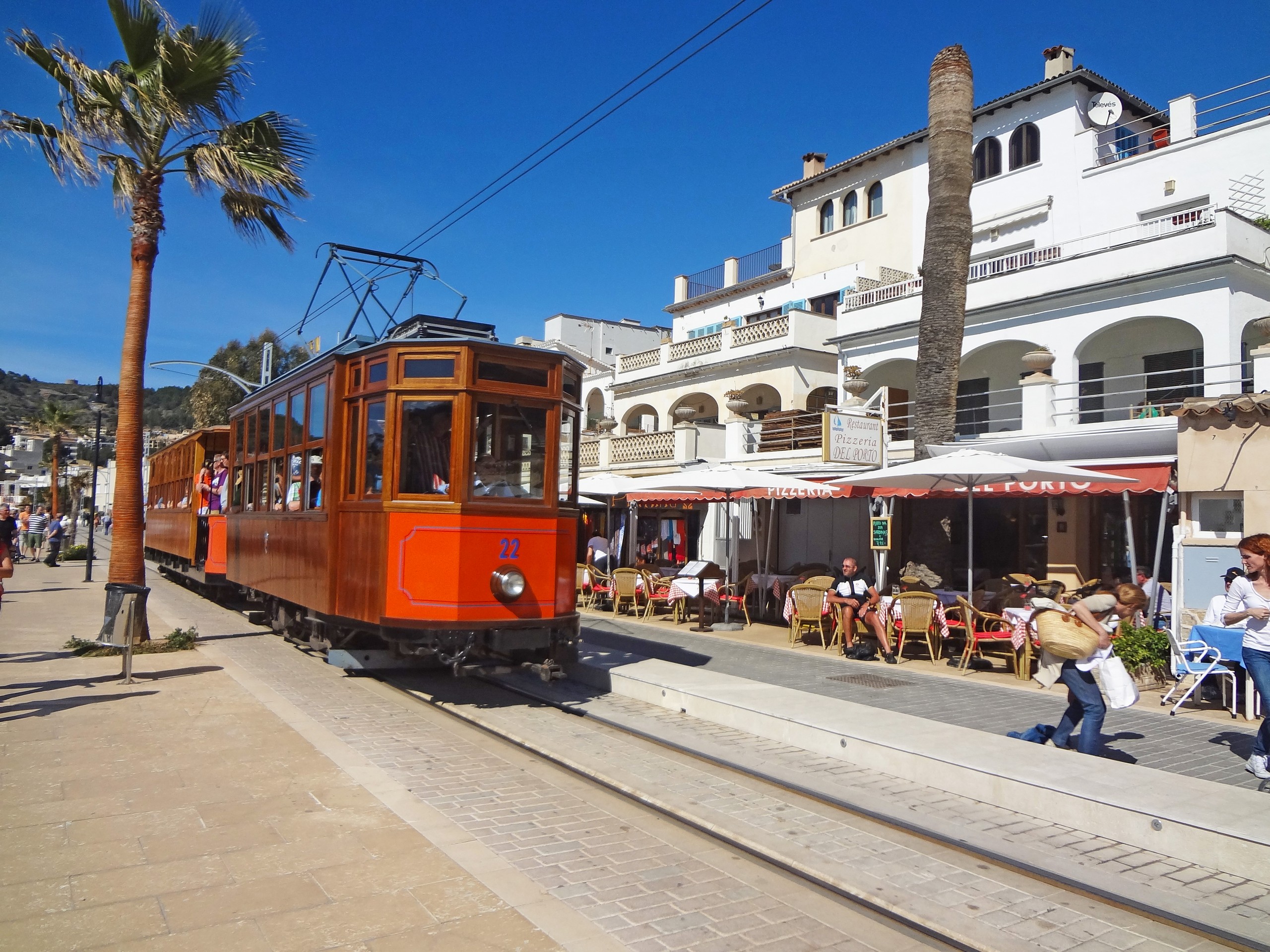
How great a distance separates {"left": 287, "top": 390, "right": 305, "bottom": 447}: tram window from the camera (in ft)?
32.8

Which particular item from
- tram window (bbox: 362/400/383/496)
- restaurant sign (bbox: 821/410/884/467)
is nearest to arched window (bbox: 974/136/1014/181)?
restaurant sign (bbox: 821/410/884/467)

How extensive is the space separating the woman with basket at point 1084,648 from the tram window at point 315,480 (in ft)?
22.2

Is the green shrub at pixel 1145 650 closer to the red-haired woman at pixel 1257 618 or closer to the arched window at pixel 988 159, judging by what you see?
the red-haired woman at pixel 1257 618

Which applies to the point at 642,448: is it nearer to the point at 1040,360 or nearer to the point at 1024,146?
the point at 1040,360

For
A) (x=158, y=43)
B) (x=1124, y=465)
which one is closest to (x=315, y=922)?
(x=158, y=43)

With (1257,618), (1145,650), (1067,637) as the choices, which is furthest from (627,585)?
(1257,618)

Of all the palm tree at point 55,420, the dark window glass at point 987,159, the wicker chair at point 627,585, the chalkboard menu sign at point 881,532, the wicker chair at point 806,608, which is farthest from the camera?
the palm tree at point 55,420

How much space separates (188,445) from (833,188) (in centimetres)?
2052

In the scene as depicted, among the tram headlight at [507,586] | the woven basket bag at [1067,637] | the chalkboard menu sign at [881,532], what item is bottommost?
the woven basket bag at [1067,637]

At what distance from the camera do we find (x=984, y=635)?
11.5 metres

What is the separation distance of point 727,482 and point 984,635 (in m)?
4.78

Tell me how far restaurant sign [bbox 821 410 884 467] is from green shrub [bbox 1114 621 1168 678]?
5.93m

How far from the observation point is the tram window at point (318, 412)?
928 cm

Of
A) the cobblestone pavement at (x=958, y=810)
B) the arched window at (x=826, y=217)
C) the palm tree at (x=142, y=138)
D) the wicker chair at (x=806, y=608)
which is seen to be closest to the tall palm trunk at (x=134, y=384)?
the palm tree at (x=142, y=138)
